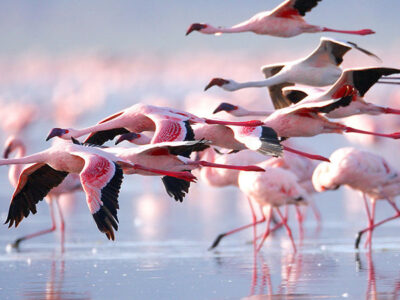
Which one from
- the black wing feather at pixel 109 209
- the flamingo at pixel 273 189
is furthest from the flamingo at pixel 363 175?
the black wing feather at pixel 109 209

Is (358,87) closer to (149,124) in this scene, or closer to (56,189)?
(149,124)

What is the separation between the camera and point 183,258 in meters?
10.1

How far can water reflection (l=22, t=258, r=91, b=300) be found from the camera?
306 inches

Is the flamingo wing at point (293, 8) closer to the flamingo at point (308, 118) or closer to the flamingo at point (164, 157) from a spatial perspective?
the flamingo at point (308, 118)

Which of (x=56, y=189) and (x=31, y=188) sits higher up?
(x=56, y=189)

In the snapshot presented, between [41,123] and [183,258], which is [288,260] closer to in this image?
[183,258]

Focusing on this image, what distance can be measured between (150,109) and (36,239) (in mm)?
3949

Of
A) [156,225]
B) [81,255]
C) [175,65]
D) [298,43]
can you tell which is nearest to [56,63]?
[175,65]

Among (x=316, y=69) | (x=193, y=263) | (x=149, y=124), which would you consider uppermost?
(x=316, y=69)

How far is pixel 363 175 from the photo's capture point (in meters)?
11.8

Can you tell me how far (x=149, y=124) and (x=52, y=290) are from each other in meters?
2.11

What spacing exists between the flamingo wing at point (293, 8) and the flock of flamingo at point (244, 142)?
0.01m

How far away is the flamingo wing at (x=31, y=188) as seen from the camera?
29.4 ft

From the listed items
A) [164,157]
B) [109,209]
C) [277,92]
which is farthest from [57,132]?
[277,92]
